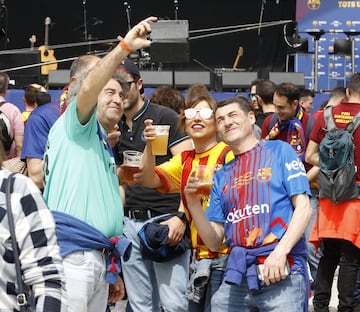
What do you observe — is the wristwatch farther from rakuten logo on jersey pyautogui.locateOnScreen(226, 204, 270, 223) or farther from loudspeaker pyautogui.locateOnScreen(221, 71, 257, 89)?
loudspeaker pyautogui.locateOnScreen(221, 71, 257, 89)

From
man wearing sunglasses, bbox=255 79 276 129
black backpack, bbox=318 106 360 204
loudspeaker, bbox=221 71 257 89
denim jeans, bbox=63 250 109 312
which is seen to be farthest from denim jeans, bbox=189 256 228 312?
loudspeaker, bbox=221 71 257 89

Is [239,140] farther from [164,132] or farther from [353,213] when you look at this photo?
[353,213]

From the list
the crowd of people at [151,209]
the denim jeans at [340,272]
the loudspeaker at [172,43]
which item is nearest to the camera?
the crowd of people at [151,209]

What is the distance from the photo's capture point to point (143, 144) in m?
4.82

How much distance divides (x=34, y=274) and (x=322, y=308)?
445 cm

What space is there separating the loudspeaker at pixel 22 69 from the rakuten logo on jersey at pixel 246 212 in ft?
36.0

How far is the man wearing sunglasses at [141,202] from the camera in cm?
481

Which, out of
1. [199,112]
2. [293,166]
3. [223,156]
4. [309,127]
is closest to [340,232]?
[309,127]

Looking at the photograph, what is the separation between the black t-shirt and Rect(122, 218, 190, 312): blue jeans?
0.40 ft

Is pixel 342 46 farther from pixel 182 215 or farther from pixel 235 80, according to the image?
pixel 182 215

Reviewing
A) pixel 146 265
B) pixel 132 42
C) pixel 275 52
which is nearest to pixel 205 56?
pixel 275 52

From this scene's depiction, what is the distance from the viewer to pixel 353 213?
233 inches

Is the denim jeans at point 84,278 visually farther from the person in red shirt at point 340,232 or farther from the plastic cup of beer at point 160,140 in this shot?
the person in red shirt at point 340,232

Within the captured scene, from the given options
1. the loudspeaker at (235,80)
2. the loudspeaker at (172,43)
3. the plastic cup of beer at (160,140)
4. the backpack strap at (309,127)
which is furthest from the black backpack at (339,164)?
the loudspeaker at (235,80)
